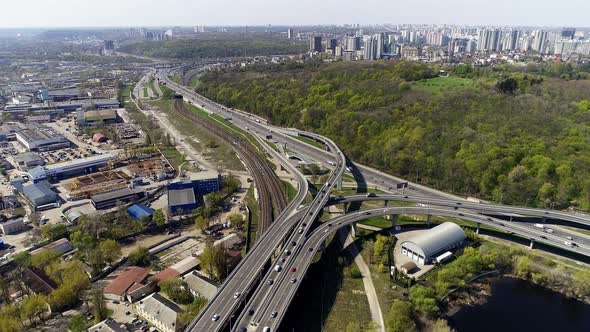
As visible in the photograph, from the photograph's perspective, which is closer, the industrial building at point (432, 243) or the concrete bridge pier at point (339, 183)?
the industrial building at point (432, 243)

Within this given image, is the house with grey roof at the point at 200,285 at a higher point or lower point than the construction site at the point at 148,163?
lower

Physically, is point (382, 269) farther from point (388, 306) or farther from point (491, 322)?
point (491, 322)

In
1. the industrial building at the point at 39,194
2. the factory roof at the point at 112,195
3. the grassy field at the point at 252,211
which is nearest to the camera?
the grassy field at the point at 252,211

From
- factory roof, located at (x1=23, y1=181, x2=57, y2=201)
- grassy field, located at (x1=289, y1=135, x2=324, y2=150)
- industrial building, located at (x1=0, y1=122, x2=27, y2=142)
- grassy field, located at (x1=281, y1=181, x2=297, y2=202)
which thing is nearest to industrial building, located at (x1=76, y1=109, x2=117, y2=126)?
industrial building, located at (x1=0, y1=122, x2=27, y2=142)

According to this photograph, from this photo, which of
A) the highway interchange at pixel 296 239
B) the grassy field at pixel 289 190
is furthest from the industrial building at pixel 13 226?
the grassy field at pixel 289 190

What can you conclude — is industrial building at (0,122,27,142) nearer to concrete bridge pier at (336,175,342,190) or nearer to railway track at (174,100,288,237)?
railway track at (174,100,288,237)

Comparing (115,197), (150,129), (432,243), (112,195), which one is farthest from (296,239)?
(150,129)

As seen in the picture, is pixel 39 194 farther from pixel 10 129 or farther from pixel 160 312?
pixel 10 129

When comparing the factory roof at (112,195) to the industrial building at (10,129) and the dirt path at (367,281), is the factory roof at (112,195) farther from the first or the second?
the industrial building at (10,129)
